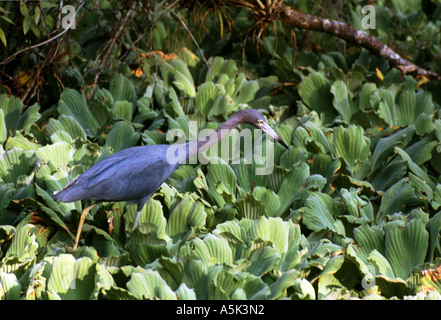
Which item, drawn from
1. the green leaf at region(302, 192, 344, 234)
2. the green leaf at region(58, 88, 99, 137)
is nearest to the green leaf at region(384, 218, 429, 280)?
the green leaf at region(302, 192, 344, 234)

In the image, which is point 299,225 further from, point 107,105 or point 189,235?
point 107,105

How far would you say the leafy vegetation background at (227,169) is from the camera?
278 centimetres

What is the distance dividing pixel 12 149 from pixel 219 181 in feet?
3.67

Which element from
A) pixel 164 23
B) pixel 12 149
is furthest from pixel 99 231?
pixel 164 23

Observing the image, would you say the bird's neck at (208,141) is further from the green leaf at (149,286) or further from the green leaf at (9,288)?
the green leaf at (9,288)

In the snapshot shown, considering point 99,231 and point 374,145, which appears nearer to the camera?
point 99,231

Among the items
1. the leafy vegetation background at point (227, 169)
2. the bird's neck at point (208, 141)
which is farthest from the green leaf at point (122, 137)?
the bird's neck at point (208, 141)

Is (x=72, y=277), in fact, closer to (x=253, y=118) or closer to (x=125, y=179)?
(x=125, y=179)

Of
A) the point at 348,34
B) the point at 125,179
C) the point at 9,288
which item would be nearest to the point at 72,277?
the point at 9,288

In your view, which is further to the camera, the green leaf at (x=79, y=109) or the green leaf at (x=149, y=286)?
the green leaf at (x=79, y=109)

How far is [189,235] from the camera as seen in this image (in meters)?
3.04

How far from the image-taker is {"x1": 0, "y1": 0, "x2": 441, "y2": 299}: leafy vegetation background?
2775 mm

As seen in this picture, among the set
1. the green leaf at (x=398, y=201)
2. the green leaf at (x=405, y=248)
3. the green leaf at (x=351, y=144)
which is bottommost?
the green leaf at (x=405, y=248)

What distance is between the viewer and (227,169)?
3.58 metres
